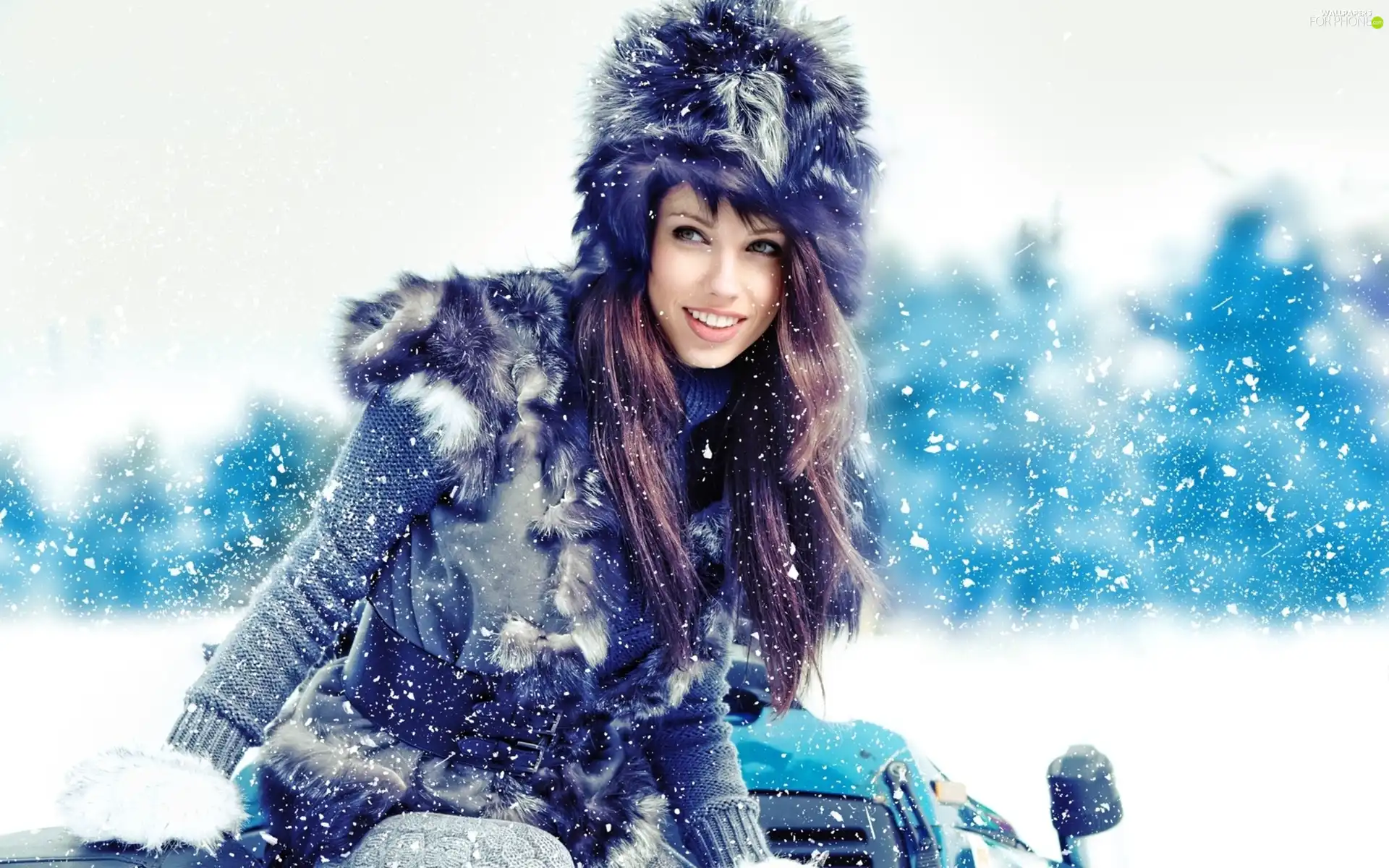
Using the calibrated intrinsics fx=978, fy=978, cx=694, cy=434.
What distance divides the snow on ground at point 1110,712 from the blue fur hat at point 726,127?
113cm

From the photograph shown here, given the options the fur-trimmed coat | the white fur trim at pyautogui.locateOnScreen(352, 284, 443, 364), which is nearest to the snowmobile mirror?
the fur-trimmed coat

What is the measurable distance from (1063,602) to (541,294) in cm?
465

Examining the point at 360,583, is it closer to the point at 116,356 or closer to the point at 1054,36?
the point at 116,356

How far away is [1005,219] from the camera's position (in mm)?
4961

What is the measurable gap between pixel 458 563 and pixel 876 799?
3.55 feet

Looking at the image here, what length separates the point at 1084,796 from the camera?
2234 millimetres

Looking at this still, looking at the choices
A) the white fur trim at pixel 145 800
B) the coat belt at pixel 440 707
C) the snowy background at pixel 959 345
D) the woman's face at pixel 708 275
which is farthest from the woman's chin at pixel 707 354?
the white fur trim at pixel 145 800

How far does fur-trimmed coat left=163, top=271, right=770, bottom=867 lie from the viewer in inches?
62.6

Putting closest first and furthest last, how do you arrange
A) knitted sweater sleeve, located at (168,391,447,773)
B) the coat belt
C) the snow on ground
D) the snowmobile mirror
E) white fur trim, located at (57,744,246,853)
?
1. white fur trim, located at (57,744,246,853)
2. knitted sweater sleeve, located at (168,391,447,773)
3. the coat belt
4. the snowmobile mirror
5. the snow on ground

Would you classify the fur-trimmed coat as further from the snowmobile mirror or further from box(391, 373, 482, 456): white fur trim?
the snowmobile mirror

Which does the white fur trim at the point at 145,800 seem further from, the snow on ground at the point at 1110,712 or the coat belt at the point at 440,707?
the snow on ground at the point at 1110,712

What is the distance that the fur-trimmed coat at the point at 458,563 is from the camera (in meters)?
1.59

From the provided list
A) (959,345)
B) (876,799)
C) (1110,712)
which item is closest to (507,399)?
(876,799)

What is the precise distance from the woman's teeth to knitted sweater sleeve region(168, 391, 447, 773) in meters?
0.55
